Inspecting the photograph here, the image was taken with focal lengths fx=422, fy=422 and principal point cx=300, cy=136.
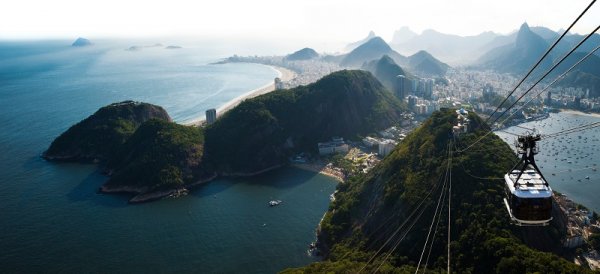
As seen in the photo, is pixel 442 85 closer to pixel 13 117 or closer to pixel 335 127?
pixel 335 127

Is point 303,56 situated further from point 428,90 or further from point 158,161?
point 158,161

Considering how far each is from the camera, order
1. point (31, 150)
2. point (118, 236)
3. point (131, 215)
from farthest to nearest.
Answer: point (31, 150) < point (131, 215) < point (118, 236)

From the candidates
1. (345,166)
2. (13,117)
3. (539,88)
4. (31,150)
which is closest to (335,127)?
(345,166)

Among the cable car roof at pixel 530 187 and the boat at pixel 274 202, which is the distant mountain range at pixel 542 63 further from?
the cable car roof at pixel 530 187

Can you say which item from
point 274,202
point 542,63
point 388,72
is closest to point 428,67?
point 542,63

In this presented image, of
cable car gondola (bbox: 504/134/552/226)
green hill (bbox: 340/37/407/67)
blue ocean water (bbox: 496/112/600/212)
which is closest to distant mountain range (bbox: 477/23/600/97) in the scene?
green hill (bbox: 340/37/407/67)

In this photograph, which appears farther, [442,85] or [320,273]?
[442,85]
